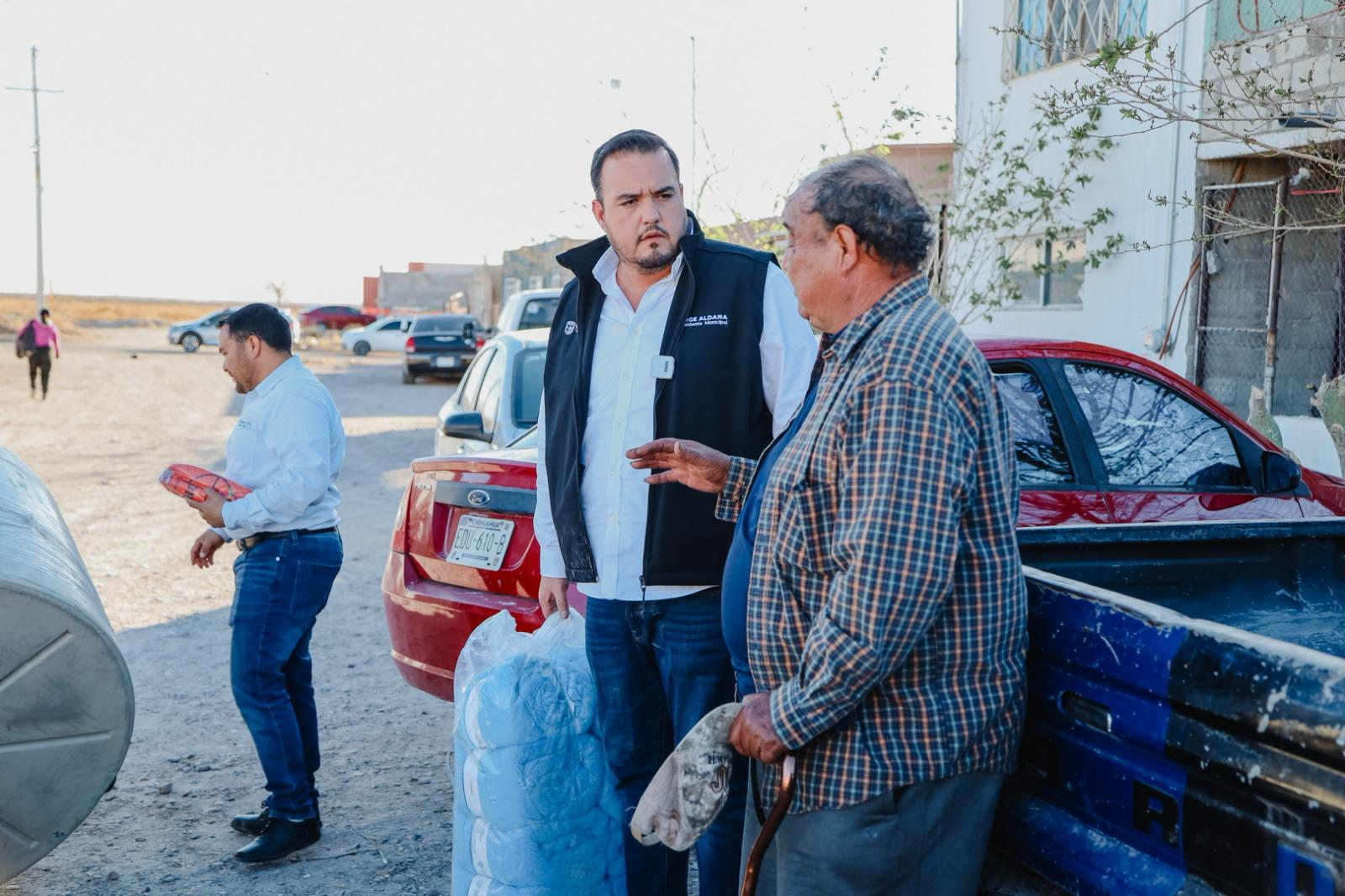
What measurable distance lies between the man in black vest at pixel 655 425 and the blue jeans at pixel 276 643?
1.45m

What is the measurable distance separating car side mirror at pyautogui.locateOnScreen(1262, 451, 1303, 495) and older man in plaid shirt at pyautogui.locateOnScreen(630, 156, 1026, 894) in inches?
105

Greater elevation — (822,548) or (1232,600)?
(822,548)

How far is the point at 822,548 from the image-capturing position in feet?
6.46

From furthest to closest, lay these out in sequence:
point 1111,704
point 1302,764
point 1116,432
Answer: point 1116,432 → point 1111,704 → point 1302,764

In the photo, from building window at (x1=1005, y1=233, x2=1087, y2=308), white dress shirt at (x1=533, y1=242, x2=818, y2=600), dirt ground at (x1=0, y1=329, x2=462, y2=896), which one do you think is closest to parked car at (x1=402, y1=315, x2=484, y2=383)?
dirt ground at (x1=0, y1=329, x2=462, y2=896)

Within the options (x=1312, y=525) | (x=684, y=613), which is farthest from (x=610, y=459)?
(x=1312, y=525)

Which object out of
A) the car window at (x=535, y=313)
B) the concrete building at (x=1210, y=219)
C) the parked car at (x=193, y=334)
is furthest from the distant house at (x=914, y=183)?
the parked car at (x=193, y=334)

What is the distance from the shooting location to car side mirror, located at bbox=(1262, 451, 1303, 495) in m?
4.20

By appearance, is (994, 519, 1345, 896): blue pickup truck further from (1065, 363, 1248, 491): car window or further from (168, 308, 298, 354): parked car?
(168, 308, 298, 354): parked car

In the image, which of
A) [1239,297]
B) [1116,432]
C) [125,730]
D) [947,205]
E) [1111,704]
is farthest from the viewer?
[947,205]

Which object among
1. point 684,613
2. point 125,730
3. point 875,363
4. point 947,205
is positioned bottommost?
point 125,730

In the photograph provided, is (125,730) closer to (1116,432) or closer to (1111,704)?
(1111,704)

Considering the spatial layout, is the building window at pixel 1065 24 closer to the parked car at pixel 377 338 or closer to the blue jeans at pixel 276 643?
the blue jeans at pixel 276 643

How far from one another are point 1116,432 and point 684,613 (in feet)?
7.74
